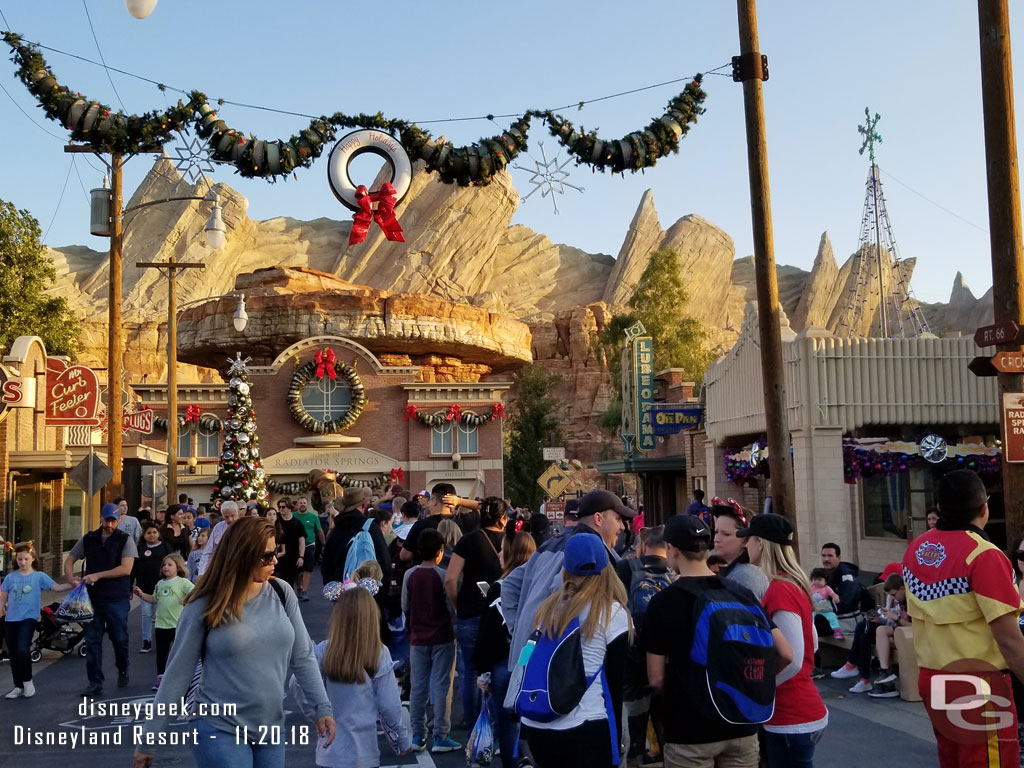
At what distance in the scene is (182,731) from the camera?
8.17m

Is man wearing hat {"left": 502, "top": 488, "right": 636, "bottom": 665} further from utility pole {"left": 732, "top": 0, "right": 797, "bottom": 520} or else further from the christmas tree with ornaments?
the christmas tree with ornaments

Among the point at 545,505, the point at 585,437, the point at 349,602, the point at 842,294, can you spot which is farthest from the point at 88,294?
the point at 349,602

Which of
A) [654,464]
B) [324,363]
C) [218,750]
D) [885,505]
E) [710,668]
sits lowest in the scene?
[218,750]

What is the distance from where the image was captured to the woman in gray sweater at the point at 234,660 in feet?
14.1

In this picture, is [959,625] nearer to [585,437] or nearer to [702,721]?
[702,721]

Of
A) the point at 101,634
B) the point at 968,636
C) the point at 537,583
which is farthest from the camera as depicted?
the point at 101,634

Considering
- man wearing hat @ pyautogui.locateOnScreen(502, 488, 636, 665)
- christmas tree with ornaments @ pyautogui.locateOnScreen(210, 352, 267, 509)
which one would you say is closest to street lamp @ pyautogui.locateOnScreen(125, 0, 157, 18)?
man wearing hat @ pyautogui.locateOnScreen(502, 488, 636, 665)

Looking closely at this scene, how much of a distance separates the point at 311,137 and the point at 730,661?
9.12m

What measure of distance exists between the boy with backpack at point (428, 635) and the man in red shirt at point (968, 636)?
4332 mm

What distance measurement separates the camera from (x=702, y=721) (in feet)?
13.8

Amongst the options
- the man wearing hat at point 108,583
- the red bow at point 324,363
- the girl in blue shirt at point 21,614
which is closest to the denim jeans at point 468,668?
the man wearing hat at point 108,583

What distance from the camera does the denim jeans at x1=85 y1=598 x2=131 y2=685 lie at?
1034 cm

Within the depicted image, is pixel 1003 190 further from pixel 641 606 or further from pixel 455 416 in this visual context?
pixel 455 416

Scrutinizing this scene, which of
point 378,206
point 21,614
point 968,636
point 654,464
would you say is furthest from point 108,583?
point 654,464
